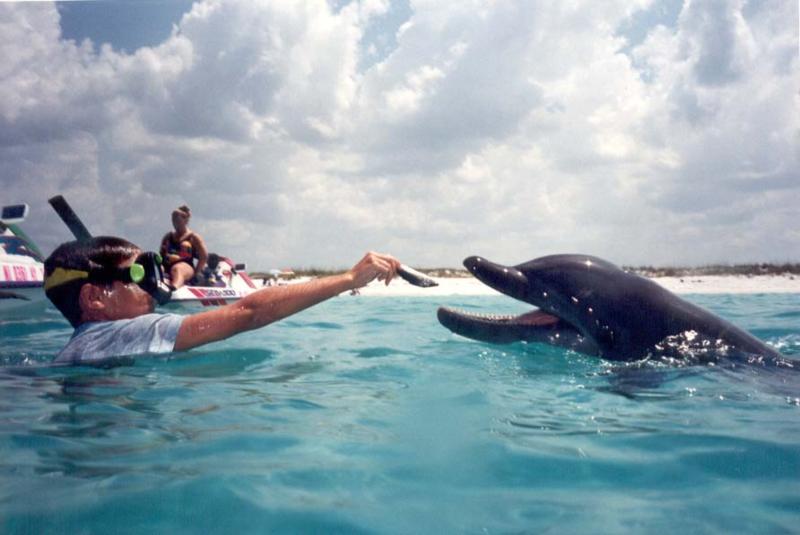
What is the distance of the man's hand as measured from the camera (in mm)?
3783

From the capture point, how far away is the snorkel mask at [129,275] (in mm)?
3760

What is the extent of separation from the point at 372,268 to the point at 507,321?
1712 millimetres

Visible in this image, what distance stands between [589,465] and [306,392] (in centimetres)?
195

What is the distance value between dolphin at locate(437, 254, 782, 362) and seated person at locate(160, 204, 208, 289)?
923 cm

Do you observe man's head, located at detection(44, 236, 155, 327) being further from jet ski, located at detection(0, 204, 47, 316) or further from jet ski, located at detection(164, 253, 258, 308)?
jet ski, located at detection(164, 253, 258, 308)

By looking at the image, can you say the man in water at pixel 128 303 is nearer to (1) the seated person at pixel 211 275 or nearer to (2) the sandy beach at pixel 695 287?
(1) the seated person at pixel 211 275

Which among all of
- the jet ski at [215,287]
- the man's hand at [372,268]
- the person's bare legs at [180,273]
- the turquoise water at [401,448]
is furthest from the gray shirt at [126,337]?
the person's bare legs at [180,273]

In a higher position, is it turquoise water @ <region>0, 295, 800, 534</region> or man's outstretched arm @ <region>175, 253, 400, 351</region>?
man's outstretched arm @ <region>175, 253, 400, 351</region>

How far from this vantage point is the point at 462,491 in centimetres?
223

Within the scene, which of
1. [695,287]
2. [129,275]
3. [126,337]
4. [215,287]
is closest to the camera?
[126,337]

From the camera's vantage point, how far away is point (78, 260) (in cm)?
374

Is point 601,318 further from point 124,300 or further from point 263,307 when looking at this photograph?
point 124,300

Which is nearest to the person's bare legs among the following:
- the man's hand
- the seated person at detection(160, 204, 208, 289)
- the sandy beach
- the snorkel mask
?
the seated person at detection(160, 204, 208, 289)

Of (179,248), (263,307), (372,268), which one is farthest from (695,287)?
(263,307)
